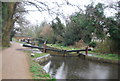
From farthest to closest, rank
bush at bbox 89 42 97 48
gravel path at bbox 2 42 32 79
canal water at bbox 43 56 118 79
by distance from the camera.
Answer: bush at bbox 89 42 97 48, canal water at bbox 43 56 118 79, gravel path at bbox 2 42 32 79

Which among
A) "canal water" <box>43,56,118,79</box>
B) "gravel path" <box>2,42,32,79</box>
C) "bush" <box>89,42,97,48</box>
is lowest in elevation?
"canal water" <box>43,56,118,79</box>

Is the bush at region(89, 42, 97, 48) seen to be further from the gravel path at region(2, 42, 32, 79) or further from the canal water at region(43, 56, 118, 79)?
the gravel path at region(2, 42, 32, 79)

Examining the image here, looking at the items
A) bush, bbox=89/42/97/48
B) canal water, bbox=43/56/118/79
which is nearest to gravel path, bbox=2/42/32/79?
canal water, bbox=43/56/118/79

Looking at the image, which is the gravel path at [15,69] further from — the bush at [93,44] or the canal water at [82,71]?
the bush at [93,44]

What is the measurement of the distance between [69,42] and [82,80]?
14923mm

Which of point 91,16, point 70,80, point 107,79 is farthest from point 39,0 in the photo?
point 107,79

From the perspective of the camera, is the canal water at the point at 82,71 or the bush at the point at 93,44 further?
the bush at the point at 93,44

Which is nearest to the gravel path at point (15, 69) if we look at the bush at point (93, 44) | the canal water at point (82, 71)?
the canal water at point (82, 71)

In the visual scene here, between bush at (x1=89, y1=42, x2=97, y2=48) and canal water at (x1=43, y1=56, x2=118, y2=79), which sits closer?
canal water at (x1=43, y1=56, x2=118, y2=79)

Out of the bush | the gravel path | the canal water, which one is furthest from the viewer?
the bush

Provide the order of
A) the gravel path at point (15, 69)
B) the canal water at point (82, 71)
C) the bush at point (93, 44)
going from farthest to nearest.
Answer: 1. the bush at point (93, 44)
2. the canal water at point (82, 71)
3. the gravel path at point (15, 69)

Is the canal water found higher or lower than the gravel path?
lower

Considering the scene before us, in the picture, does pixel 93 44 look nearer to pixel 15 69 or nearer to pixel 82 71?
pixel 82 71

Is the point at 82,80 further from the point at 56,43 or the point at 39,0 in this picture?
the point at 56,43
